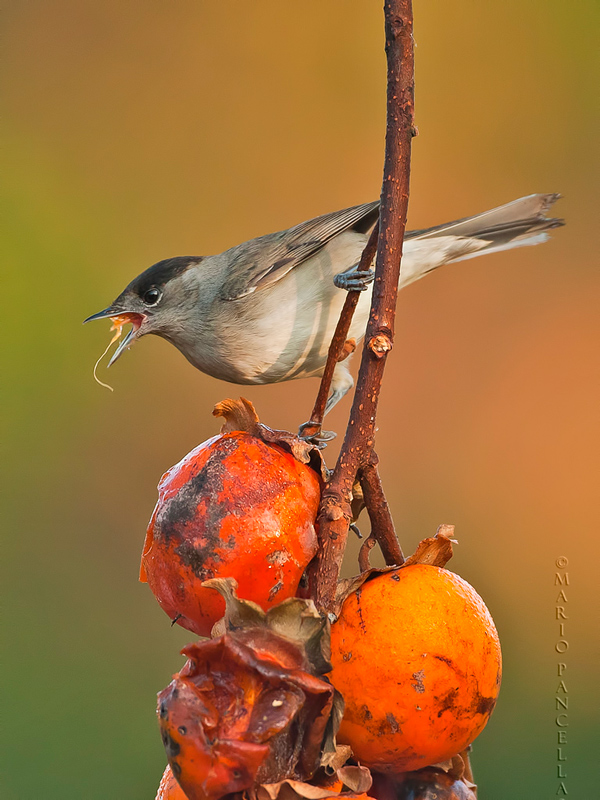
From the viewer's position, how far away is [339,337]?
880mm

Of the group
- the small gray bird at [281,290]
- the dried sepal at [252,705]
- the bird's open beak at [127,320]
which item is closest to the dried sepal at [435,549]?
the dried sepal at [252,705]

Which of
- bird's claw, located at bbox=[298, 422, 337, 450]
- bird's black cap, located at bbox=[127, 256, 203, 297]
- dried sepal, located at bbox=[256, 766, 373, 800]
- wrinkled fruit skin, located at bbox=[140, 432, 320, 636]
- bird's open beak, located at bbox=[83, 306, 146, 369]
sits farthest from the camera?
bird's black cap, located at bbox=[127, 256, 203, 297]

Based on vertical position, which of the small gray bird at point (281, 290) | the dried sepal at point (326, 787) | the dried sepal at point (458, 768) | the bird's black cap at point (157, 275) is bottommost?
the dried sepal at point (458, 768)

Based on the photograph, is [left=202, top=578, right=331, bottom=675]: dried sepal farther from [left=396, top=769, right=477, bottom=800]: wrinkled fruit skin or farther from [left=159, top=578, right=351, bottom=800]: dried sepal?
[left=396, top=769, right=477, bottom=800]: wrinkled fruit skin

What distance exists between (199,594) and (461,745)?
324mm

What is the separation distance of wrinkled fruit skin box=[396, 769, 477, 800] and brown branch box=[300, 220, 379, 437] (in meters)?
0.42

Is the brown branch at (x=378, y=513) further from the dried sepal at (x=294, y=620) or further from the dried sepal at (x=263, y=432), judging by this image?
the dried sepal at (x=294, y=620)

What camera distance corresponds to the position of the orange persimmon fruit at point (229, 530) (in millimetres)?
720

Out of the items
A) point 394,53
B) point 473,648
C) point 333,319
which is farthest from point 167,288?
point 473,648

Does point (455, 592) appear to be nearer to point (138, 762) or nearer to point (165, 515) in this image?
point (165, 515)

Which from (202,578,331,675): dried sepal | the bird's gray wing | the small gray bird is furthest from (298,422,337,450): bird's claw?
the bird's gray wing

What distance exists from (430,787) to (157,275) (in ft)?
4.48

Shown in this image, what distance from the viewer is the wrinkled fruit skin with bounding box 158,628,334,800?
1.99ft

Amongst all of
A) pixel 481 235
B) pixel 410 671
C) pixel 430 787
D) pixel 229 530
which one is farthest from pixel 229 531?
pixel 481 235
